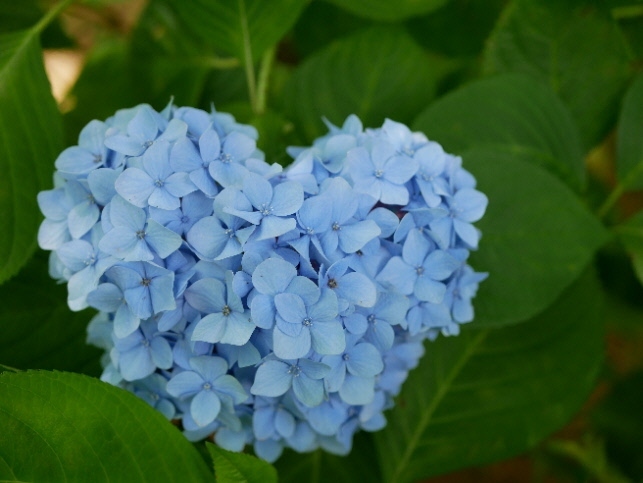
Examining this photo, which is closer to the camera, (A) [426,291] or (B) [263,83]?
(A) [426,291]

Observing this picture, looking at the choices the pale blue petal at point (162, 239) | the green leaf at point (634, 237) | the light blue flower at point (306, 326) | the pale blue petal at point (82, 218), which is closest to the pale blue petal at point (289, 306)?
the light blue flower at point (306, 326)

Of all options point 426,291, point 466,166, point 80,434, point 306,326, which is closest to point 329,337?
point 306,326

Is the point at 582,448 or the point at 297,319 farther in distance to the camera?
the point at 582,448

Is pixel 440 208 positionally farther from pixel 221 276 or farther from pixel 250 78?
pixel 250 78

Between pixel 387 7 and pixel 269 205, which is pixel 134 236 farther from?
pixel 387 7

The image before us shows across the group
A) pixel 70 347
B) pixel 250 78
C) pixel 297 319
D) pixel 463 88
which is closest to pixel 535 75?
pixel 463 88

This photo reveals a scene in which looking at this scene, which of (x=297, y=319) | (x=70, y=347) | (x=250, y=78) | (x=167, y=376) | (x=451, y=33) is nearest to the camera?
(x=297, y=319)

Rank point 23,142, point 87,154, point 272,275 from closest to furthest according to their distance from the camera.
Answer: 1. point 272,275
2. point 87,154
3. point 23,142
